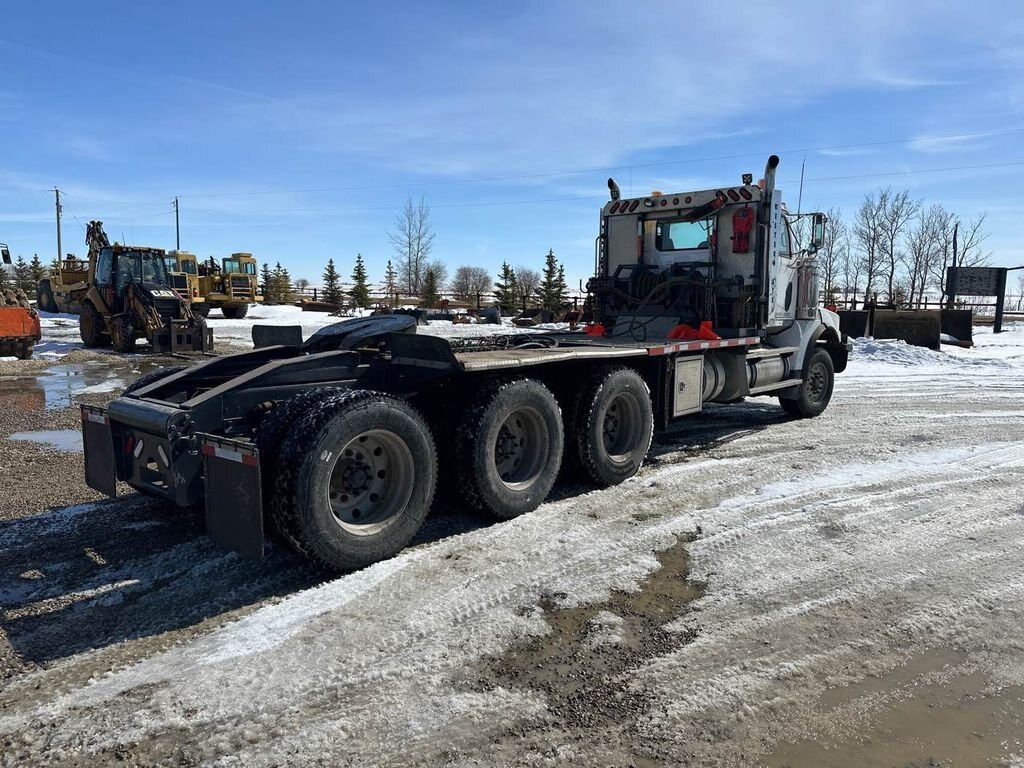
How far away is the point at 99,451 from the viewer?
5.10 metres

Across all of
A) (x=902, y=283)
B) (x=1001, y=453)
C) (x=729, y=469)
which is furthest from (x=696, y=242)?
(x=902, y=283)

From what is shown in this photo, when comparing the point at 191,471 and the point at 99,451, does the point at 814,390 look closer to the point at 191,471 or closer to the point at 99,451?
the point at 191,471

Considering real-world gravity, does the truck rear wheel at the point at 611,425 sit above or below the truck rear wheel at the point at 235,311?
below

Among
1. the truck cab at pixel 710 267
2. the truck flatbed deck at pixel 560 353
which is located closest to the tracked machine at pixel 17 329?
the truck cab at pixel 710 267

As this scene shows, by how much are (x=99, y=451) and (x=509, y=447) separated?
9.37ft

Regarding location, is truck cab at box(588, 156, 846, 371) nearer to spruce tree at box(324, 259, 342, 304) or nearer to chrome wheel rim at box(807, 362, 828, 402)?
chrome wheel rim at box(807, 362, 828, 402)

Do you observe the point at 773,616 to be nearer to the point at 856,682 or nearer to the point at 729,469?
the point at 856,682

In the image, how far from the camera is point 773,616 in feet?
13.4

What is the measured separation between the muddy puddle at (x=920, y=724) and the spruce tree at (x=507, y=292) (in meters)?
37.6

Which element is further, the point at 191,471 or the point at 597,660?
the point at 191,471

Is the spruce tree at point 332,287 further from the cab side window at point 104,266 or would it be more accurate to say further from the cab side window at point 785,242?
the cab side window at point 785,242

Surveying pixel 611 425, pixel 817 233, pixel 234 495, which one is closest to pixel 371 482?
pixel 234 495

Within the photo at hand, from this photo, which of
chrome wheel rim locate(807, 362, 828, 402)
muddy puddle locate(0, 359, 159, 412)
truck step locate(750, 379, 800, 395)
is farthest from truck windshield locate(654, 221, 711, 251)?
muddy puddle locate(0, 359, 159, 412)

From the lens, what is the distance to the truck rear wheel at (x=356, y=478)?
13.9 feet
